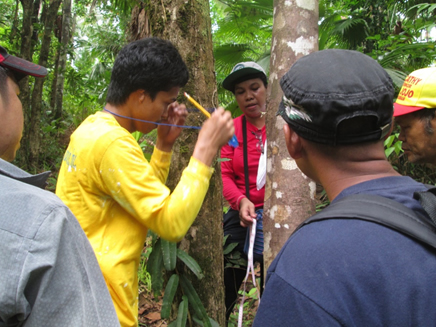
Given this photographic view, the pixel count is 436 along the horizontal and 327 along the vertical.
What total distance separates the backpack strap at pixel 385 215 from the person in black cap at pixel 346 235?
0.01 meters

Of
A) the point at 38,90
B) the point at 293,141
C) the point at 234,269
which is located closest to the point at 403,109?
the point at 293,141

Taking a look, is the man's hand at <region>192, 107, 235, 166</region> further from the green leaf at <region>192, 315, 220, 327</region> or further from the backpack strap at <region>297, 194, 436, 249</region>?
the green leaf at <region>192, 315, 220, 327</region>

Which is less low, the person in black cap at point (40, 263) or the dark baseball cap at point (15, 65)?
the dark baseball cap at point (15, 65)

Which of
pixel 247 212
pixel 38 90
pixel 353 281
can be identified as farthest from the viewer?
pixel 38 90

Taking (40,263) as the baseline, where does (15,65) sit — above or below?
above

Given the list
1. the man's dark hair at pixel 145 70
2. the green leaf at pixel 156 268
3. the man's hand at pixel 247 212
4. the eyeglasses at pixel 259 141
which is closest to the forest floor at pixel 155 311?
the man's hand at pixel 247 212

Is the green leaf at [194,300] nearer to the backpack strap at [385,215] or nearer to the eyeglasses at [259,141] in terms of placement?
the eyeglasses at [259,141]

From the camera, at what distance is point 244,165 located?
2820mm

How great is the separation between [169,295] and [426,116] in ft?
5.32

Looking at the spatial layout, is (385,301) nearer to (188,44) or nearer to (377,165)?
(377,165)

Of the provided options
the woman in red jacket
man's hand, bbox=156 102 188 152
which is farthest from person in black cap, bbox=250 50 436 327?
the woman in red jacket

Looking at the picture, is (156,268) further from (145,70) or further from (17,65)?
(17,65)

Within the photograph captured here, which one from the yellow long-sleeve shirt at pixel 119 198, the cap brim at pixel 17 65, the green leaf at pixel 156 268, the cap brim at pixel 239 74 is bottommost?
the green leaf at pixel 156 268

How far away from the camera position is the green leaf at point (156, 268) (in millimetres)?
2016
